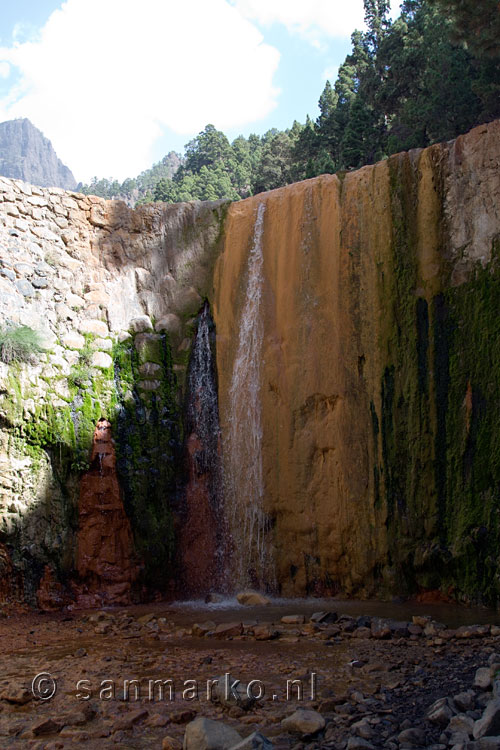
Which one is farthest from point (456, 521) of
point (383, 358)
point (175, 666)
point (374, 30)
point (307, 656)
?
point (374, 30)

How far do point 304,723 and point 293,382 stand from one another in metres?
5.76

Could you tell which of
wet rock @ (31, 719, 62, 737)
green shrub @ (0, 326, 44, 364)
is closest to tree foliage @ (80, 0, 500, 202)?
green shrub @ (0, 326, 44, 364)

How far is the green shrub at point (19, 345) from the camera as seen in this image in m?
9.20

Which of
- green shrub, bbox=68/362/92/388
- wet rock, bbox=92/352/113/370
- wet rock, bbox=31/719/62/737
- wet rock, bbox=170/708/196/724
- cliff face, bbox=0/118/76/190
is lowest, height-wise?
wet rock, bbox=31/719/62/737

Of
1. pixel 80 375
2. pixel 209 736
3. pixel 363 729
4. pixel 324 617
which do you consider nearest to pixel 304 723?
pixel 363 729

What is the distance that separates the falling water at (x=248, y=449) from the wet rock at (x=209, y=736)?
5.25m

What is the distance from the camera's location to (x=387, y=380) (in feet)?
30.2

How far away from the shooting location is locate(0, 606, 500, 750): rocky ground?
4.36 meters

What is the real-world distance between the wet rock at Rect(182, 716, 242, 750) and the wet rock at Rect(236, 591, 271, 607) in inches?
181

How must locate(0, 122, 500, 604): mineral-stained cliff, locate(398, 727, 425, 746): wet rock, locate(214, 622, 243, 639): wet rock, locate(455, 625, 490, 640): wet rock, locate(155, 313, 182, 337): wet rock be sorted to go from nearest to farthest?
locate(398, 727, 425, 746): wet rock → locate(455, 625, 490, 640): wet rock → locate(214, 622, 243, 639): wet rock → locate(0, 122, 500, 604): mineral-stained cliff → locate(155, 313, 182, 337): wet rock

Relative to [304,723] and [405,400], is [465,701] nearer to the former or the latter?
[304,723]

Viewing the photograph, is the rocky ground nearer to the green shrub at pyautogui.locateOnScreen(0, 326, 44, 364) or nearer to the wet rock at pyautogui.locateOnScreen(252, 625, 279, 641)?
the wet rock at pyautogui.locateOnScreen(252, 625, 279, 641)

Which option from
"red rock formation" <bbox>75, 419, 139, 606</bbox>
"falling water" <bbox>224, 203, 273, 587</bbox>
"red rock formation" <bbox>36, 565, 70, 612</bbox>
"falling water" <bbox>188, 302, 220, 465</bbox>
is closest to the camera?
"red rock formation" <bbox>36, 565, 70, 612</bbox>

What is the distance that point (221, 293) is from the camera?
435 inches
